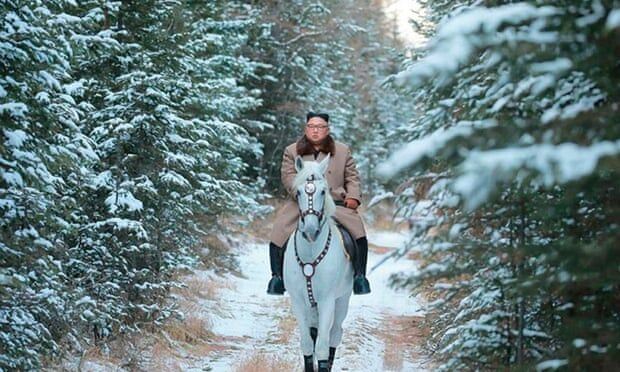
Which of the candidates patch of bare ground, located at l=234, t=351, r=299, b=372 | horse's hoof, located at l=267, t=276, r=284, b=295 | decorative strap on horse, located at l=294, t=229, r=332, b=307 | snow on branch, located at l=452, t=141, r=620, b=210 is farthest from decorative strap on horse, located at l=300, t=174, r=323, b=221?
snow on branch, located at l=452, t=141, r=620, b=210

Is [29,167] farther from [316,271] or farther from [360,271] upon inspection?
[360,271]

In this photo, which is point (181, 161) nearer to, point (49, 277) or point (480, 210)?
point (49, 277)

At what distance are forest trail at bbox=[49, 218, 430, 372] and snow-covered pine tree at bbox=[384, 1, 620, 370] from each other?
1.26m

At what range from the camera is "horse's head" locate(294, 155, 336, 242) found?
22.8 feet

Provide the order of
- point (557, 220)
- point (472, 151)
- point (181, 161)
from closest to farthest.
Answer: point (472, 151) → point (557, 220) → point (181, 161)

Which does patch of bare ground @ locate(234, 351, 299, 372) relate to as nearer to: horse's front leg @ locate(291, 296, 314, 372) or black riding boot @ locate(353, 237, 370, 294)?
horse's front leg @ locate(291, 296, 314, 372)

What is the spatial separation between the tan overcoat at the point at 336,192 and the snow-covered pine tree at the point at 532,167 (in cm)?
329

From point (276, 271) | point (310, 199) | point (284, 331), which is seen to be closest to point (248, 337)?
point (284, 331)

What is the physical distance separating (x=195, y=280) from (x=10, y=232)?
9024 mm

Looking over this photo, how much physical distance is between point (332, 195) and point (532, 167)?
5544 mm

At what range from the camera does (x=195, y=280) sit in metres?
14.5

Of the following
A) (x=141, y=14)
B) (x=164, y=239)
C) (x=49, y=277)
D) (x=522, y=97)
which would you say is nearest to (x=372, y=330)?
(x=164, y=239)

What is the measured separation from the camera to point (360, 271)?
321 inches

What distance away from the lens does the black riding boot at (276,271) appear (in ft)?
26.7
